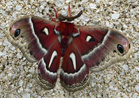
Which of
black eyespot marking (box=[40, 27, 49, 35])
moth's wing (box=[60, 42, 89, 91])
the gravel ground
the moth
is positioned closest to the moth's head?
the moth

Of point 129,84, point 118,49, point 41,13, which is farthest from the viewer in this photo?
point 41,13

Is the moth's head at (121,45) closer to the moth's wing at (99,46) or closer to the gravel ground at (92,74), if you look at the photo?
the moth's wing at (99,46)

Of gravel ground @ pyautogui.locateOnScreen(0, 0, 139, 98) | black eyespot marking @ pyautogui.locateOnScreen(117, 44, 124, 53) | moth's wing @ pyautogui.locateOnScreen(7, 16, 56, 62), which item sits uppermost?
moth's wing @ pyautogui.locateOnScreen(7, 16, 56, 62)

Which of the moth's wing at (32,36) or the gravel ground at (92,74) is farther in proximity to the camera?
the gravel ground at (92,74)

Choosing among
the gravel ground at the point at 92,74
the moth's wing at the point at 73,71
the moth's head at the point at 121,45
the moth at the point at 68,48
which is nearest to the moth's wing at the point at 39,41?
the moth at the point at 68,48

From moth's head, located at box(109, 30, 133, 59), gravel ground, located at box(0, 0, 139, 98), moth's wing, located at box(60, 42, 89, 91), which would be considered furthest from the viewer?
gravel ground, located at box(0, 0, 139, 98)

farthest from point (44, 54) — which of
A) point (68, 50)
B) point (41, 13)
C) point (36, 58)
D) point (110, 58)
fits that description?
point (41, 13)

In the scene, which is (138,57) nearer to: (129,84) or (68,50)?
(129,84)

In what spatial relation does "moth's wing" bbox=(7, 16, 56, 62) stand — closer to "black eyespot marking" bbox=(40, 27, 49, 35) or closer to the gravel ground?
"black eyespot marking" bbox=(40, 27, 49, 35)
